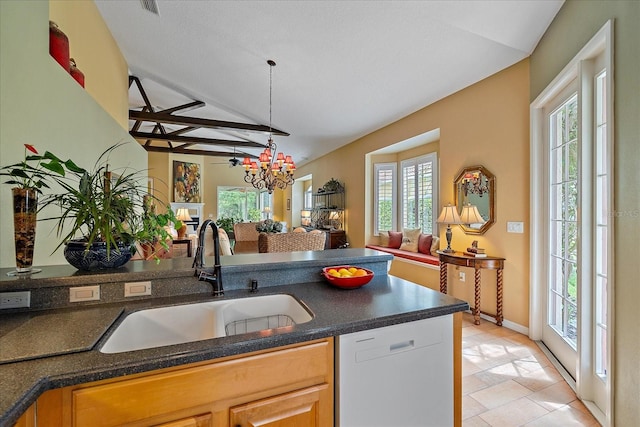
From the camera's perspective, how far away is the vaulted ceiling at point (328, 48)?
2510mm

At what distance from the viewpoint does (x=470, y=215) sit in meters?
3.28

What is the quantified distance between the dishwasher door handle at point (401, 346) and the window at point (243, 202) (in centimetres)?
963

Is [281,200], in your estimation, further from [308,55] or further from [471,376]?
[471,376]

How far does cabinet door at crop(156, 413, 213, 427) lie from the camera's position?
85cm

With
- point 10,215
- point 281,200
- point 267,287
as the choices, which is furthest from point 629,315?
point 281,200

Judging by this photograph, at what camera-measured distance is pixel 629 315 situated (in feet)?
4.88

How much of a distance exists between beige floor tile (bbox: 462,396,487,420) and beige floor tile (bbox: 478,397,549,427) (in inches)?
1.4

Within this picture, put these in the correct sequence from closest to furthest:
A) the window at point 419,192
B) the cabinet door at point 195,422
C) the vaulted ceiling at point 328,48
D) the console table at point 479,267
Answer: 1. the cabinet door at point 195,422
2. the vaulted ceiling at point 328,48
3. the console table at point 479,267
4. the window at point 419,192

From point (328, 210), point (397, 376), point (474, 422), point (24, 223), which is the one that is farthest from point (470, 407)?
point (328, 210)

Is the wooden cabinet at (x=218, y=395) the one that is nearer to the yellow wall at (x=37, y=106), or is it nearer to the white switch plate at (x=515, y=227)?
the yellow wall at (x=37, y=106)

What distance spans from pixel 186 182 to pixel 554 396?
953 cm

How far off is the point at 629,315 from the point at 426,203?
3.52 metres

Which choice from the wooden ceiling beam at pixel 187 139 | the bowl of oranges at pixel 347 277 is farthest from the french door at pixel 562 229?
the wooden ceiling beam at pixel 187 139

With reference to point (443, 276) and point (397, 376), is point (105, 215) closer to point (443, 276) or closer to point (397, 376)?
point (397, 376)
